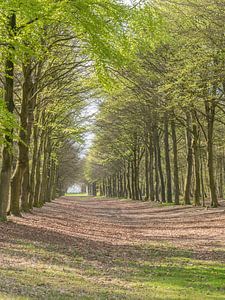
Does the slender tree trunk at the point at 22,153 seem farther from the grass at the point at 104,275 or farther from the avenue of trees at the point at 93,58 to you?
the grass at the point at 104,275

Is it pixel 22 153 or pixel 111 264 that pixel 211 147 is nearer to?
pixel 22 153

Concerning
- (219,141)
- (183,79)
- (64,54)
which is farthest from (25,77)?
(219,141)

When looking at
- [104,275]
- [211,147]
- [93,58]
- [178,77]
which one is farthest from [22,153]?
[211,147]

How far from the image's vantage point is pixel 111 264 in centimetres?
1319

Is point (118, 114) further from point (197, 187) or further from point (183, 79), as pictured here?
point (183, 79)

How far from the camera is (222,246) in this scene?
17.0 m

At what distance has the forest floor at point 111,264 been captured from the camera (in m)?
9.31

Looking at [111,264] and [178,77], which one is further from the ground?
[178,77]

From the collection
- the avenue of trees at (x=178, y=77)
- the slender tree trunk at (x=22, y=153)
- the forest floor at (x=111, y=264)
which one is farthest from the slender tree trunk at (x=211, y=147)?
the slender tree trunk at (x=22, y=153)

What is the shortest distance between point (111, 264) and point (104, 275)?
73.3 inches

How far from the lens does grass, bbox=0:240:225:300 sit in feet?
29.7

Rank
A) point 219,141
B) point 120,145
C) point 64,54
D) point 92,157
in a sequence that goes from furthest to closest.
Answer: point 92,157, point 120,145, point 219,141, point 64,54

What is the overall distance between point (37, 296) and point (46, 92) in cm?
2229

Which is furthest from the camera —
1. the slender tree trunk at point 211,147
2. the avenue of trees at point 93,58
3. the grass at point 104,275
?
the slender tree trunk at point 211,147
